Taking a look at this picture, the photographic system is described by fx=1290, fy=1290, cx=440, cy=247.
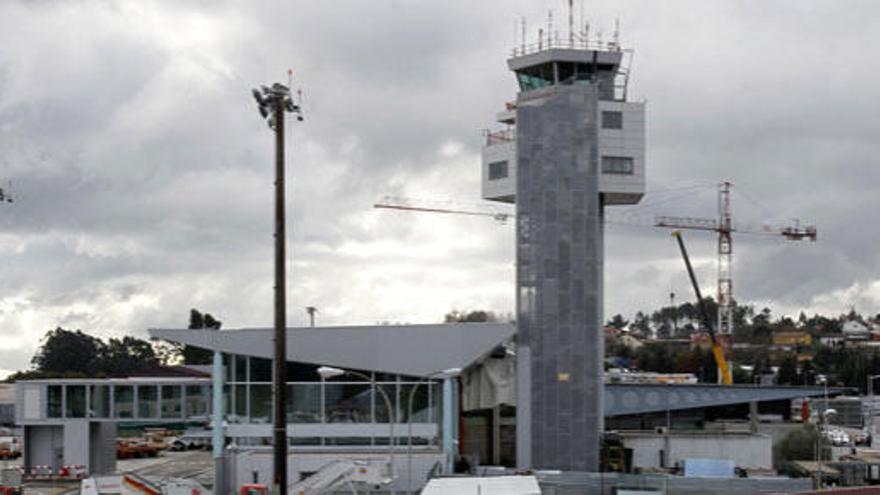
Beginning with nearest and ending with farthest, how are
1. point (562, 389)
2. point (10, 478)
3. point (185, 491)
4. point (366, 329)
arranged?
point (185, 491) < point (10, 478) < point (366, 329) < point (562, 389)

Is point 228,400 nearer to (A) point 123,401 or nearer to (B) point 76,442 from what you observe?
(A) point 123,401

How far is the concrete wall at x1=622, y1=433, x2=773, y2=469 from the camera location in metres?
69.5

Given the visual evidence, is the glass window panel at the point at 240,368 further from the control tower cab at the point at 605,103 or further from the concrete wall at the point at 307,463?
the control tower cab at the point at 605,103

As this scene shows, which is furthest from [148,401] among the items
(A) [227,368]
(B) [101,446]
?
(A) [227,368]

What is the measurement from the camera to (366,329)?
188 feet

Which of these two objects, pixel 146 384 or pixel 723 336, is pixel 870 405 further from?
pixel 146 384

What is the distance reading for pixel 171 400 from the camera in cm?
6319

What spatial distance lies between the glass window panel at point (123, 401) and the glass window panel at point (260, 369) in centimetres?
935

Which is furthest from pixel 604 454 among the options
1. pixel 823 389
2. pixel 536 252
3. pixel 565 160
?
pixel 823 389

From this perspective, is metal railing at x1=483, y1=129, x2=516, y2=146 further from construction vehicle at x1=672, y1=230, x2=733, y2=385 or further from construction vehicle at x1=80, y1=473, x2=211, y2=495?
construction vehicle at x1=672, y1=230, x2=733, y2=385

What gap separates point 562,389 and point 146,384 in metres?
20.5

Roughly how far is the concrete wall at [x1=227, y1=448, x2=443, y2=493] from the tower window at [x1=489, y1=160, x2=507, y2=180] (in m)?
19.9

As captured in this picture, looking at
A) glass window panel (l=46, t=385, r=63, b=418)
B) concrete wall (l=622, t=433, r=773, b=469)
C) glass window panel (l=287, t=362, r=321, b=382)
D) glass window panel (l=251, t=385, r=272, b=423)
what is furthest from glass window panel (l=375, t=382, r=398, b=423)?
glass window panel (l=46, t=385, r=63, b=418)

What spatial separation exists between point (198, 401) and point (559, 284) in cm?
1863
